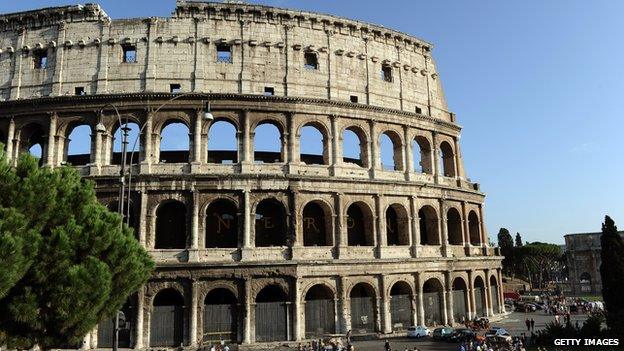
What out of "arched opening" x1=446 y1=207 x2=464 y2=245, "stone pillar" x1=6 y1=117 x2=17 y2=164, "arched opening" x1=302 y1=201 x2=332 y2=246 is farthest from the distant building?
"stone pillar" x1=6 y1=117 x2=17 y2=164

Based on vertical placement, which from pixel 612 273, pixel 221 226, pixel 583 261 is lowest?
pixel 612 273

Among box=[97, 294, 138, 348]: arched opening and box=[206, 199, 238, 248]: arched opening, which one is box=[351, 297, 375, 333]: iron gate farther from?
box=[97, 294, 138, 348]: arched opening

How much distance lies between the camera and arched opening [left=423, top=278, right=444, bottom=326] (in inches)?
1073

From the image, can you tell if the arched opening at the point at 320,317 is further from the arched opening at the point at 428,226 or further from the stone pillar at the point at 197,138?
the stone pillar at the point at 197,138

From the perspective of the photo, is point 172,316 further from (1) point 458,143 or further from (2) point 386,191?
(1) point 458,143

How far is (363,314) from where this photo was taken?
25.1 meters

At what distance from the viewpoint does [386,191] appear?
26.5m

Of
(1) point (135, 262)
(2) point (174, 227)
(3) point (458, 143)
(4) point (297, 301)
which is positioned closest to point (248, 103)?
(2) point (174, 227)

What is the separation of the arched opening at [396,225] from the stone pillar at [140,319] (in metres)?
14.5

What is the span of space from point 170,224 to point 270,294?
21.8 feet

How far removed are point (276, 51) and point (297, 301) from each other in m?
13.9

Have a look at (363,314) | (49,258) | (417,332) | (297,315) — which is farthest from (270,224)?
(49,258)

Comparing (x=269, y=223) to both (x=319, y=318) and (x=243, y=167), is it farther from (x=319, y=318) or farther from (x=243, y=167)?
(x=319, y=318)

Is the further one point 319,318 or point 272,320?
point 319,318
